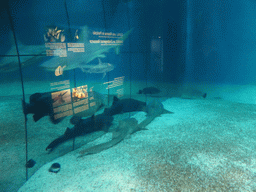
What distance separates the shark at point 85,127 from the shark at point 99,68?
1310 mm

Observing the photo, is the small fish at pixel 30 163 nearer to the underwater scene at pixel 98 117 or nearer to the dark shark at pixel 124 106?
Answer: the underwater scene at pixel 98 117

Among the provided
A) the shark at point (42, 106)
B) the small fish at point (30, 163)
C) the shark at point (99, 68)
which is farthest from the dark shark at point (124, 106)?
the small fish at point (30, 163)

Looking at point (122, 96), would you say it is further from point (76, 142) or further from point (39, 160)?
point (39, 160)

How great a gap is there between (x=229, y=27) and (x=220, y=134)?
10542 millimetres

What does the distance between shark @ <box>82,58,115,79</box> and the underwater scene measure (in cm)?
3

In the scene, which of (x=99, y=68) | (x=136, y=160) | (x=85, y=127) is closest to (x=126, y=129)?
(x=85, y=127)

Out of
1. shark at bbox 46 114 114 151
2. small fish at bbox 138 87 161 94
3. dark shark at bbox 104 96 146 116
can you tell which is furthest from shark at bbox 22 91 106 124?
small fish at bbox 138 87 161 94

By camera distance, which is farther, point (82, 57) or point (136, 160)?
point (82, 57)

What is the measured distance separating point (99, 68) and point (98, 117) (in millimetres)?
1476

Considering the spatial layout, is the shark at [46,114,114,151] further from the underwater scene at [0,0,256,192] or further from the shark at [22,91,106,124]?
the shark at [22,91,106,124]

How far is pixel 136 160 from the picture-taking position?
3.34 m

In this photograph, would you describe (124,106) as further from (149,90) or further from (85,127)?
(149,90)

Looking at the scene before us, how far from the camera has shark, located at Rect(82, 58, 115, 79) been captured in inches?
157

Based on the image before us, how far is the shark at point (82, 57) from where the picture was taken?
3.05 metres
